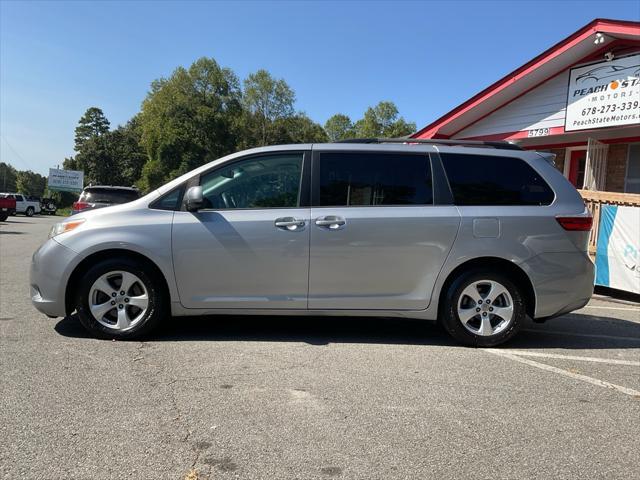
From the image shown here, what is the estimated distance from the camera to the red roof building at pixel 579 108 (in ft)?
33.3

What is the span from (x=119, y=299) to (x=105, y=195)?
9300mm

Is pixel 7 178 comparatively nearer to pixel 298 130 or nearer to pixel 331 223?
A: pixel 298 130

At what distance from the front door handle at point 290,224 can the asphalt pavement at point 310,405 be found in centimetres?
109

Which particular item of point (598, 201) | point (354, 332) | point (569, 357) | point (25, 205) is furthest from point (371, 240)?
point (25, 205)

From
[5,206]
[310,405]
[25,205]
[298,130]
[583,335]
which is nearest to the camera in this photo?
[310,405]

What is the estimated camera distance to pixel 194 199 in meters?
4.59

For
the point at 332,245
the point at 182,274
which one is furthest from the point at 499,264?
the point at 182,274

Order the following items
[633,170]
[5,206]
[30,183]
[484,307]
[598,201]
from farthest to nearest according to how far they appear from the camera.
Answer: [30,183]
[5,206]
[633,170]
[598,201]
[484,307]

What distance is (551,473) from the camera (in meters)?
2.70

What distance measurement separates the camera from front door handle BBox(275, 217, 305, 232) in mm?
4707

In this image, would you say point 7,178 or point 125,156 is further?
point 7,178

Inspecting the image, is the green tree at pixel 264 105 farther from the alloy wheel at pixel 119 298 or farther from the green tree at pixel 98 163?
the alloy wheel at pixel 119 298

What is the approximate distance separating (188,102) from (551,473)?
54.0 m

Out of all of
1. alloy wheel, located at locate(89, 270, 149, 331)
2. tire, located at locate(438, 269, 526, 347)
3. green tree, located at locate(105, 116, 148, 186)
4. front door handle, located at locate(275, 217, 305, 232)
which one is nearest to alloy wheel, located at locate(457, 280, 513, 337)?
tire, located at locate(438, 269, 526, 347)
